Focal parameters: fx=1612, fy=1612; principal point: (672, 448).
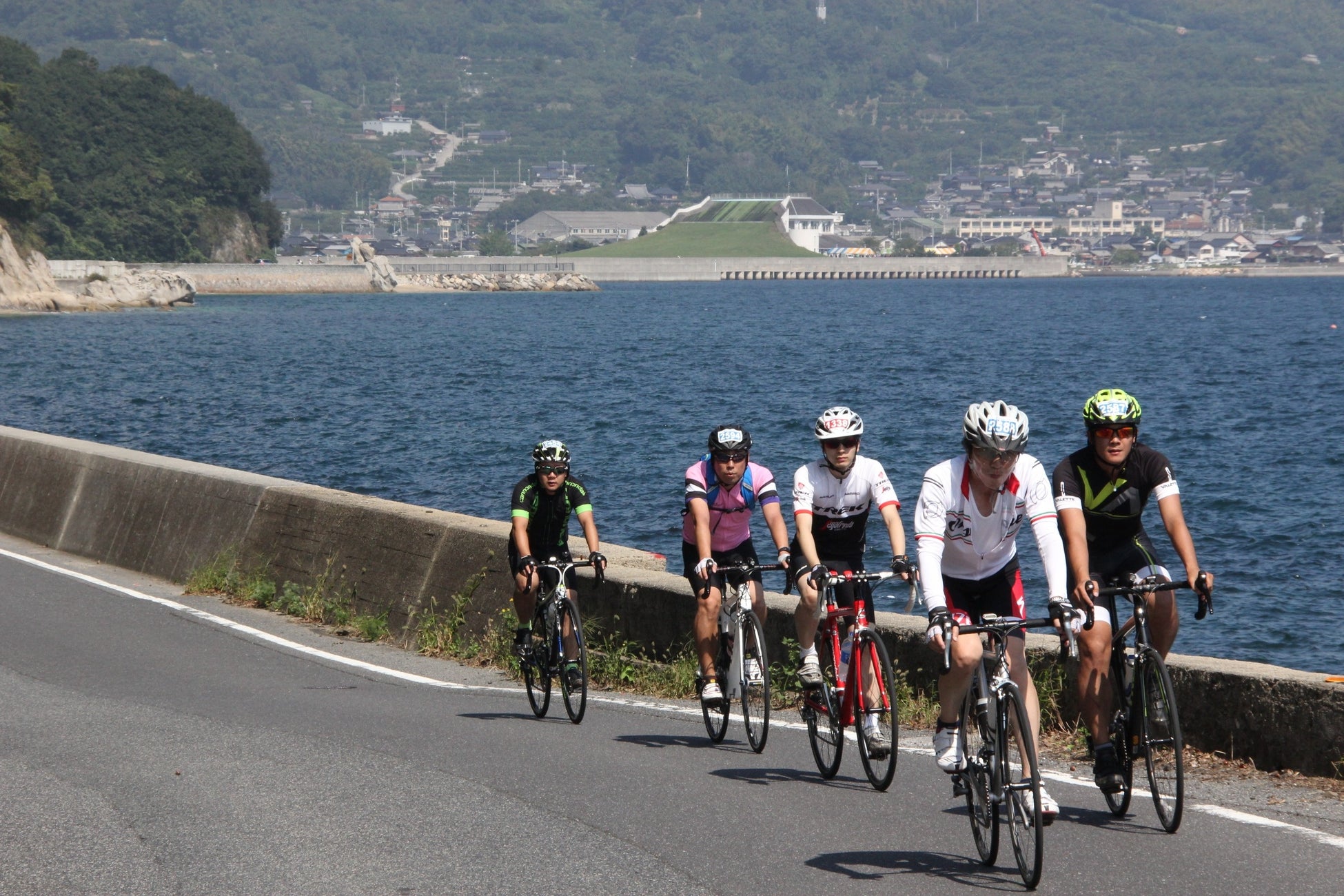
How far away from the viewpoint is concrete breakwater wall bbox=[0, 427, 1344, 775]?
851 cm

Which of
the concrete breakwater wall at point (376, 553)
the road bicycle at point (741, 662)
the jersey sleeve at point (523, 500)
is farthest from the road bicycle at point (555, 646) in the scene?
the concrete breakwater wall at point (376, 553)

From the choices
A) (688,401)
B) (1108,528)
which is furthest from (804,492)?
(688,401)

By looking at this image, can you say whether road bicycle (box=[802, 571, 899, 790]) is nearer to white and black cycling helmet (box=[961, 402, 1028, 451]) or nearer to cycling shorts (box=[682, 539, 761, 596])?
cycling shorts (box=[682, 539, 761, 596])

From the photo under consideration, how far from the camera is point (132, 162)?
154 m

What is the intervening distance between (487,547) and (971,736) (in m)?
4.92

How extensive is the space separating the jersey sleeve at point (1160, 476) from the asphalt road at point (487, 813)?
1.54m

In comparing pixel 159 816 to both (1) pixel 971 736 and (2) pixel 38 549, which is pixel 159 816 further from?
(2) pixel 38 549

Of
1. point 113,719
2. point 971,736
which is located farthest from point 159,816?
point 971,736

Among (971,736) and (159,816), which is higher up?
(971,736)

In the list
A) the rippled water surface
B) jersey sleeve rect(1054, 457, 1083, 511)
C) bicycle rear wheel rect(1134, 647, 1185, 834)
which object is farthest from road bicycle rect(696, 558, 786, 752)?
the rippled water surface

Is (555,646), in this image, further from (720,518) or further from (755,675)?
(755,675)

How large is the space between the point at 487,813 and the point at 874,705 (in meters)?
1.98

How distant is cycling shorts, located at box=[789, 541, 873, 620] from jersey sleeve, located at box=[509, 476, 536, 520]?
201 cm

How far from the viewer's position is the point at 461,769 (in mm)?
8703
